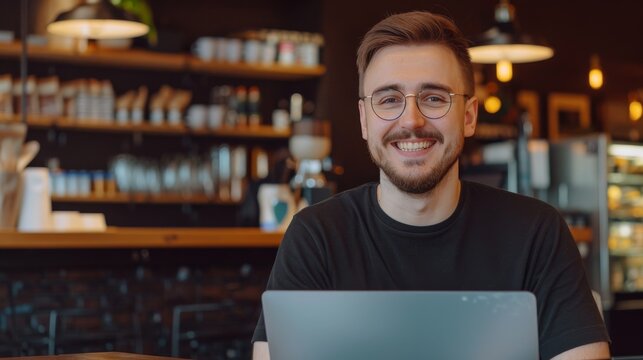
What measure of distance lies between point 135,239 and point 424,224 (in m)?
2.78

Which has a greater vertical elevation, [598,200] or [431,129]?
[431,129]

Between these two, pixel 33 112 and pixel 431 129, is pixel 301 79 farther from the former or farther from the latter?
pixel 431 129

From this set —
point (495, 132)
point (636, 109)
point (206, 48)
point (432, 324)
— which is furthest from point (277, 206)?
point (636, 109)

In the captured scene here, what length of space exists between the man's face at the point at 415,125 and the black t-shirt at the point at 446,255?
0.30 ft

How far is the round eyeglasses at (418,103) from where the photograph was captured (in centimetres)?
166

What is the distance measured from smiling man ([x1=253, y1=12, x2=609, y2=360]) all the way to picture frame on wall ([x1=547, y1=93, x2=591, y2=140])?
752cm

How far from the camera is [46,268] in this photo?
14.3 ft

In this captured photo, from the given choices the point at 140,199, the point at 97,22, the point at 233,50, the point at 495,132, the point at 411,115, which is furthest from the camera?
the point at 495,132

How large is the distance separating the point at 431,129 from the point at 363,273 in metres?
0.27

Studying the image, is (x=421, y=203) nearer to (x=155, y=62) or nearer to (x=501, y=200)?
(x=501, y=200)

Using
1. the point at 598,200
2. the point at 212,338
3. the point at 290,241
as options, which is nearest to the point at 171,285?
the point at 212,338

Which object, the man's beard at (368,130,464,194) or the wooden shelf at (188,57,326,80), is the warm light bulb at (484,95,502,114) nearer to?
the wooden shelf at (188,57,326,80)

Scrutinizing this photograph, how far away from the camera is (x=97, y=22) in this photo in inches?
185

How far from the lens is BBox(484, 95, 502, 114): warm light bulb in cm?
814
